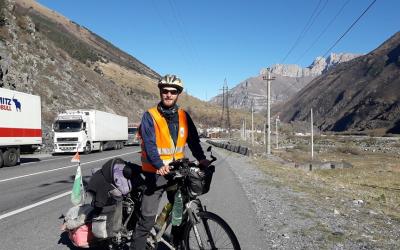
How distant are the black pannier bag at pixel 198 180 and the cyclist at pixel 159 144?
0.11 meters

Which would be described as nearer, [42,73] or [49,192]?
[49,192]

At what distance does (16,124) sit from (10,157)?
1.83 m

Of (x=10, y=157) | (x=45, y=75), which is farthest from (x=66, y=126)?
(x=45, y=75)

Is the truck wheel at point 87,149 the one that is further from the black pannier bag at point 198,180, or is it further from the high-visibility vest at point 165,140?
the black pannier bag at point 198,180

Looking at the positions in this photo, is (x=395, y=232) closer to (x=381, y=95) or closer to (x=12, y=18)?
(x=12, y=18)

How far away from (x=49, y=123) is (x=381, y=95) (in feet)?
578

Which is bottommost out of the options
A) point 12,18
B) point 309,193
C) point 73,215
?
point 309,193

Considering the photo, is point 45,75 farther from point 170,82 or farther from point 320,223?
point 170,82

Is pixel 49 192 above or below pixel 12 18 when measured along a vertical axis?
below

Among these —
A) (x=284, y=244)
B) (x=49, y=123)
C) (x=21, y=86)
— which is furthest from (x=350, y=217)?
(x=49, y=123)

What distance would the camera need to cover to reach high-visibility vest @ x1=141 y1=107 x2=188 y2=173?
4.98 m

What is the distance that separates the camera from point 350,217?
9172 millimetres

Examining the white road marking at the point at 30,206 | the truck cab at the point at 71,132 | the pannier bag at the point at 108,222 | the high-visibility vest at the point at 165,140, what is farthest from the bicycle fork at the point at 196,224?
the truck cab at the point at 71,132

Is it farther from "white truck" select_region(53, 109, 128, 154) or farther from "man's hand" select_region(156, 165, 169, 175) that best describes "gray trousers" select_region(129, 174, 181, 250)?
"white truck" select_region(53, 109, 128, 154)
